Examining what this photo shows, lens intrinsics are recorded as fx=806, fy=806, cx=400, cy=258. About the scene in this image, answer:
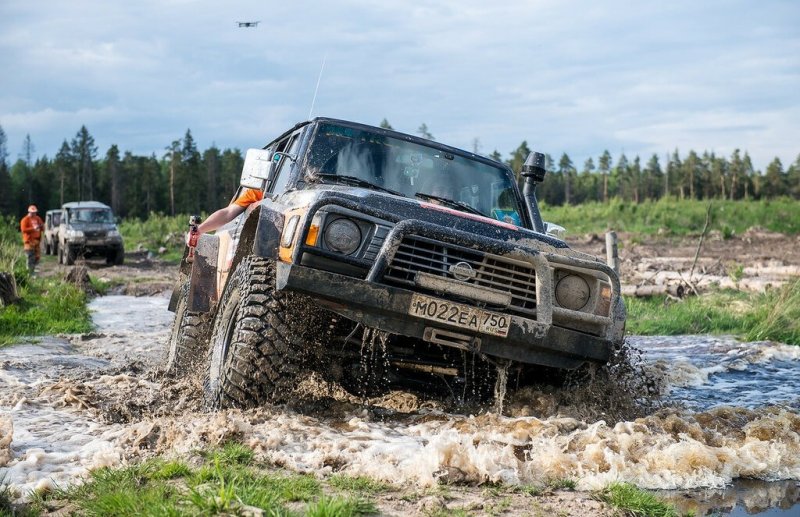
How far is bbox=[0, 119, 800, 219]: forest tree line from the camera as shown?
70188 millimetres

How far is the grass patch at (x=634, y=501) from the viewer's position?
326 centimetres

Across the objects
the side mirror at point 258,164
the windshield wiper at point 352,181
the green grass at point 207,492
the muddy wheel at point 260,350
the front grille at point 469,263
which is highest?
the side mirror at point 258,164

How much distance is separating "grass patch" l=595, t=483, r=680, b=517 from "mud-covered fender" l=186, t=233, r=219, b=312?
135 inches

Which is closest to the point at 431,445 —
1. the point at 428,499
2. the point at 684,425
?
the point at 428,499

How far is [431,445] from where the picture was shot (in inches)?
146

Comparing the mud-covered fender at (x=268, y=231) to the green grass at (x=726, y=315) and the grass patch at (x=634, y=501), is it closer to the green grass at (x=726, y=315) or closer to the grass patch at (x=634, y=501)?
the grass patch at (x=634, y=501)

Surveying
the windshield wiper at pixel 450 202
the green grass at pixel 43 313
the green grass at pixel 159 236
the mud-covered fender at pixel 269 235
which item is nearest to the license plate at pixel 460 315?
the mud-covered fender at pixel 269 235

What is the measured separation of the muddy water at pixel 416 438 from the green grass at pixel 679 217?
2670 centimetres

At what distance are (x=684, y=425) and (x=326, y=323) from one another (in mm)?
2176

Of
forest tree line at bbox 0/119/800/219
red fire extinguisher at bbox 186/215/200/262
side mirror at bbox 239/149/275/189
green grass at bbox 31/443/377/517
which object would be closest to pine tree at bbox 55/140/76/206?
forest tree line at bbox 0/119/800/219

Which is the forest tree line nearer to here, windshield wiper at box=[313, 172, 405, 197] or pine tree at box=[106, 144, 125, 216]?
pine tree at box=[106, 144, 125, 216]

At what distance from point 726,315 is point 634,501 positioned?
837 centimetres

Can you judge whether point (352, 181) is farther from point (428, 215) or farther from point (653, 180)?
point (653, 180)

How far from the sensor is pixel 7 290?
10.5m
